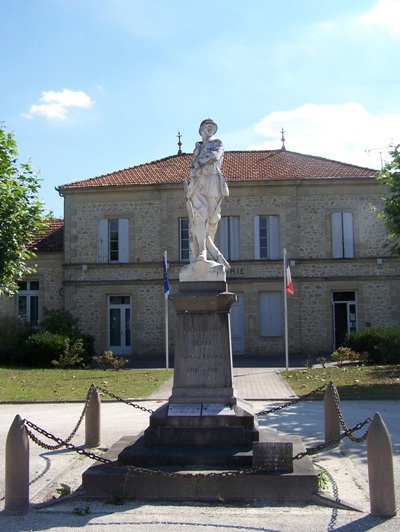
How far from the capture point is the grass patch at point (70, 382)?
495 inches

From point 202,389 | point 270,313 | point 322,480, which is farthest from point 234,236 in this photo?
point 322,480

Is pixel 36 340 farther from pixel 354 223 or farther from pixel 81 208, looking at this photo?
pixel 354 223

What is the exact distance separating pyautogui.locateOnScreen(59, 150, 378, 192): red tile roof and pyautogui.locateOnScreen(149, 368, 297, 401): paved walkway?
8.91 metres

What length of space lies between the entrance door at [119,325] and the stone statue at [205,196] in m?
16.9

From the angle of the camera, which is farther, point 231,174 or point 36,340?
point 231,174

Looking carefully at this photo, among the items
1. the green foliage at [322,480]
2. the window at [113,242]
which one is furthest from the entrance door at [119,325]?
the green foliage at [322,480]

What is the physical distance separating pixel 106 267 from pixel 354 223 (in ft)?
32.1

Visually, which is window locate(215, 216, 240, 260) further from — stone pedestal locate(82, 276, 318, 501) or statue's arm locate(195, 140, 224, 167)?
stone pedestal locate(82, 276, 318, 501)

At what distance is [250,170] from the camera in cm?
2458

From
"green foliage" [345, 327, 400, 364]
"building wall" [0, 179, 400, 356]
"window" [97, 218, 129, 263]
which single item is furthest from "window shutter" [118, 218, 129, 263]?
"green foliage" [345, 327, 400, 364]

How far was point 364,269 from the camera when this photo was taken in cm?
2338

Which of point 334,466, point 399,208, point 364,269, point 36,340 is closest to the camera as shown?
point 334,466

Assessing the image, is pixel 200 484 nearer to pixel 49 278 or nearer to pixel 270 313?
pixel 270 313

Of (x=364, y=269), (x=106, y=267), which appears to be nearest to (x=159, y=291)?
(x=106, y=267)
